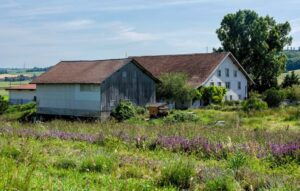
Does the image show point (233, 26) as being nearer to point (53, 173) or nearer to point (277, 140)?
point (277, 140)

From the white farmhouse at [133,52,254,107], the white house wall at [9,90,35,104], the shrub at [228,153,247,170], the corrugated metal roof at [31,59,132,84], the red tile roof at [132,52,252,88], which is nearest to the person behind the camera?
the shrub at [228,153,247,170]

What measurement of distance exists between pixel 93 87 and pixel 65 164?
107 ft

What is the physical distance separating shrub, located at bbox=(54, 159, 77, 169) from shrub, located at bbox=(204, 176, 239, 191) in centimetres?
333

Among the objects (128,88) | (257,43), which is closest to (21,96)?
(128,88)

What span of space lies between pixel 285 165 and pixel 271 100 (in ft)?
119

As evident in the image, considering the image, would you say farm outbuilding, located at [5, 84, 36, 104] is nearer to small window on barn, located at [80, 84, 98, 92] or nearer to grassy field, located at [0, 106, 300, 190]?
small window on barn, located at [80, 84, 98, 92]

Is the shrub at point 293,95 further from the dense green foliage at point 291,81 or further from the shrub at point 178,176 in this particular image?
the shrub at point 178,176

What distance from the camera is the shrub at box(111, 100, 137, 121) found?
40.1 metres

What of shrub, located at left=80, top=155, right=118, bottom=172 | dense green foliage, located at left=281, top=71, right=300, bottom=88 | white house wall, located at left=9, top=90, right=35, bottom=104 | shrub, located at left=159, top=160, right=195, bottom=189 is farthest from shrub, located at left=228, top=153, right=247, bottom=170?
dense green foliage, located at left=281, top=71, right=300, bottom=88

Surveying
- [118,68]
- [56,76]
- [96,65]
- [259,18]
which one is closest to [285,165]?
[118,68]

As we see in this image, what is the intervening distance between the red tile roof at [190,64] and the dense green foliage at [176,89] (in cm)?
348

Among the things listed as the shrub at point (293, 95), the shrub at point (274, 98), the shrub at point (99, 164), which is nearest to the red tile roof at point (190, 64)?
the shrub at point (274, 98)

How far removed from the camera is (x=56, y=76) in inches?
1893

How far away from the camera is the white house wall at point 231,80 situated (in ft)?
184
